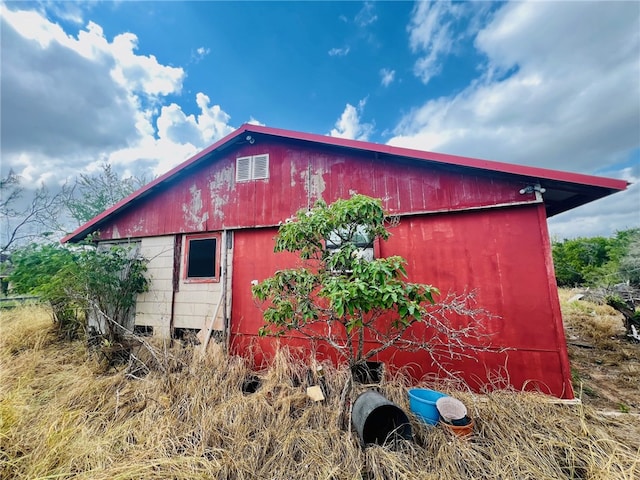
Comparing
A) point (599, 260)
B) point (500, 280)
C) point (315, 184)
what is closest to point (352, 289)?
point (500, 280)

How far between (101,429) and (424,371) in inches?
165

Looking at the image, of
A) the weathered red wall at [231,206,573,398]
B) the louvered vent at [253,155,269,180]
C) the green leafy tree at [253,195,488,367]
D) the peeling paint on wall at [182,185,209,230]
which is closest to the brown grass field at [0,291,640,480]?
the weathered red wall at [231,206,573,398]

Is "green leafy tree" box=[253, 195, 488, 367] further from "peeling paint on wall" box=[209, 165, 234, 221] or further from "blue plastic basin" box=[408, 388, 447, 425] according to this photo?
"peeling paint on wall" box=[209, 165, 234, 221]

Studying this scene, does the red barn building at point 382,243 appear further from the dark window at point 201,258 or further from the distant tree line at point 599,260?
the distant tree line at point 599,260

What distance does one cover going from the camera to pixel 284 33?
8.31 meters

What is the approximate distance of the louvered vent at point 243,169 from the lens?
206 inches

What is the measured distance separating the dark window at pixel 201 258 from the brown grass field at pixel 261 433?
6.01ft

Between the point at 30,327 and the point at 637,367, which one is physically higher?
the point at 30,327

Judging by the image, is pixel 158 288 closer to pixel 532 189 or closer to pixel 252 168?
pixel 252 168

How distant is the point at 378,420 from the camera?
108 inches

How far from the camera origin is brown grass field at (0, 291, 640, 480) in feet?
7.18

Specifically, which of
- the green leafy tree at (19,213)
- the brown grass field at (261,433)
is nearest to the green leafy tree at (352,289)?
the brown grass field at (261,433)

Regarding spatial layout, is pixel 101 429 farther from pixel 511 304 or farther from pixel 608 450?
pixel 511 304

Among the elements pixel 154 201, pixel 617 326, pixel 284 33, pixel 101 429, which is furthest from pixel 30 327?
pixel 617 326
